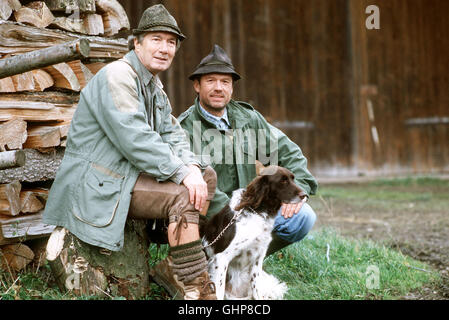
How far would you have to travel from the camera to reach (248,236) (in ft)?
11.5

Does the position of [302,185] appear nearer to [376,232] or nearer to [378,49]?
[376,232]

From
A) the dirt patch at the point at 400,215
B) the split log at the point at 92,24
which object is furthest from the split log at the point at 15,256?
the dirt patch at the point at 400,215

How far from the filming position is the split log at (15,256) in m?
3.60

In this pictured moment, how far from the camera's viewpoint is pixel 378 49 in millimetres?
10523

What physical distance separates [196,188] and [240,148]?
116 centimetres

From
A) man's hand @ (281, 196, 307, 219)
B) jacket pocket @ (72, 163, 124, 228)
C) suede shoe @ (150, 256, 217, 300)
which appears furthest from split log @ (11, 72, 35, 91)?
man's hand @ (281, 196, 307, 219)

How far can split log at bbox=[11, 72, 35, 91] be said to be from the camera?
3.64 m

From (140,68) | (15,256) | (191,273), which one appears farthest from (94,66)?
(191,273)

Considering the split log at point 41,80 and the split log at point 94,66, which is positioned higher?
the split log at point 94,66

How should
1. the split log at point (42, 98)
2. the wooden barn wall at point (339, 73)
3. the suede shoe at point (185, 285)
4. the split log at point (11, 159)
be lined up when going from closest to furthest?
the split log at point (11, 159), the suede shoe at point (185, 285), the split log at point (42, 98), the wooden barn wall at point (339, 73)

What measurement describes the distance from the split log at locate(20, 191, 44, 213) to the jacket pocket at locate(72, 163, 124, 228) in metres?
0.83

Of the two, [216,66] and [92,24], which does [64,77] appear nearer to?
[92,24]

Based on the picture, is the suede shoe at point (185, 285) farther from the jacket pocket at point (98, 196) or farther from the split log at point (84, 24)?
the split log at point (84, 24)

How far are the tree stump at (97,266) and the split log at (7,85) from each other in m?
1.14
